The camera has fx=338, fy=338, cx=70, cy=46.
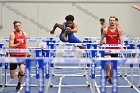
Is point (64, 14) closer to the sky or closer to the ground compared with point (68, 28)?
closer to the sky

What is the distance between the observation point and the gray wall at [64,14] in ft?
55.8

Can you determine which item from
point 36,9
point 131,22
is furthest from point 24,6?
point 131,22

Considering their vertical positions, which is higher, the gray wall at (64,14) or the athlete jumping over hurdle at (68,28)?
the gray wall at (64,14)

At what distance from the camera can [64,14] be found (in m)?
17.1

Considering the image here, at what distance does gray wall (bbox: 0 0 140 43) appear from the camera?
17016 mm

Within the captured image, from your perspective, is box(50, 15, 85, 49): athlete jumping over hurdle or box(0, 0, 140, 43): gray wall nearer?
box(50, 15, 85, 49): athlete jumping over hurdle

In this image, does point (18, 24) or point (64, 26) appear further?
point (64, 26)

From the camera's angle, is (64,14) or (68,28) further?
(64,14)

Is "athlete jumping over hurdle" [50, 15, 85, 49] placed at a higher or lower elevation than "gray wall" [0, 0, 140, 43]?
lower

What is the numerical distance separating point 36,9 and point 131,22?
486 cm

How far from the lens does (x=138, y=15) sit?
17172mm

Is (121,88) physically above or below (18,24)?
below

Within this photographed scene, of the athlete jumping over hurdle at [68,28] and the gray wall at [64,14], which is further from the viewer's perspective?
the gray wall at [64,14]

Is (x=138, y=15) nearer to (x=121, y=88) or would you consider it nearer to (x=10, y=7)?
(x=10, y=7)
